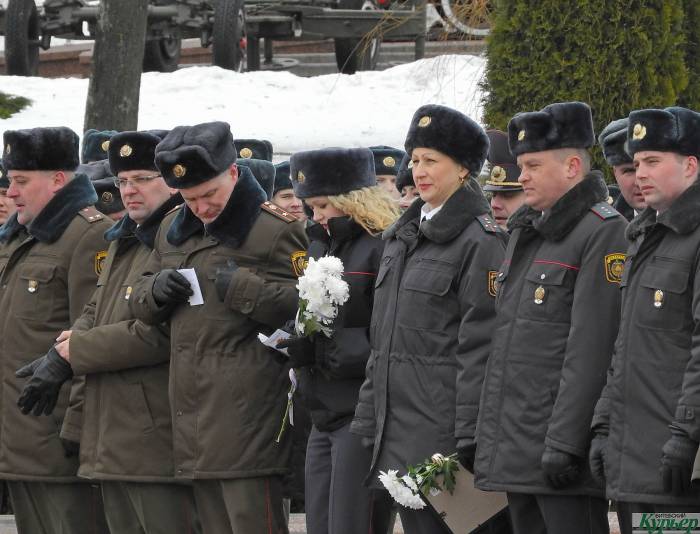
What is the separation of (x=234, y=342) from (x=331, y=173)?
2.57ft

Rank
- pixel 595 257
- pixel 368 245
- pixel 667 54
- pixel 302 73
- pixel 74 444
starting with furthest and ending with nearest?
1. pixel 302 73
2. pixel 667 54
3. pixel 74 444
4. pixel 368 245
5. pixel 595 257

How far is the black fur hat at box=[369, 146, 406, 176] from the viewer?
807cm

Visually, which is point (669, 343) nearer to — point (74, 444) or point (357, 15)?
point (74, 444)

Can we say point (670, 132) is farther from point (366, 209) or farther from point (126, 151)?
point (126, 151)

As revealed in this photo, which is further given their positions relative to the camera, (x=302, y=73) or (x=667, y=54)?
(x=302, y=73)

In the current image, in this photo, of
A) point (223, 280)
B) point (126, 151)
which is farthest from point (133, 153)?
point (223, 280)

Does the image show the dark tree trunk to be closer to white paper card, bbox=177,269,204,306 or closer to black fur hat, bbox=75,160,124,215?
black fur hat, bbox=75,160,124,215

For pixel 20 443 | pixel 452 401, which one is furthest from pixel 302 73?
pixel 452 401

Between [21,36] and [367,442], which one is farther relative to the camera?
[21,36]

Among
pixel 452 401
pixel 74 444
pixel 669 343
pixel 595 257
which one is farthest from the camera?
pixel 74 444

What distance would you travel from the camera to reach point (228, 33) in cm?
1641

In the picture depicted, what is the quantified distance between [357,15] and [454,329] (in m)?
12.1

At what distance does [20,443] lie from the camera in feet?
22.7

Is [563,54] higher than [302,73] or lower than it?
higher
